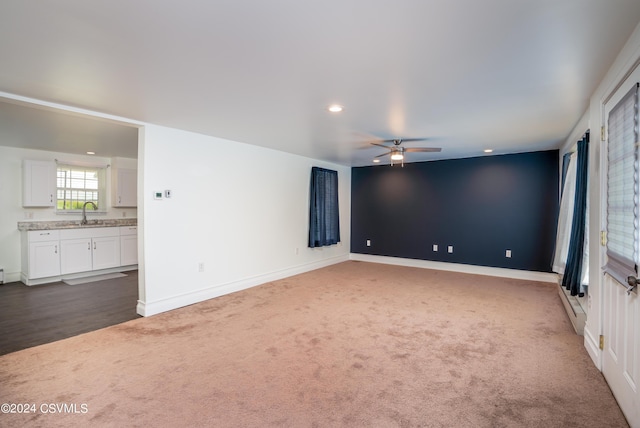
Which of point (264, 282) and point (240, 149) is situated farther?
point (264, 282)

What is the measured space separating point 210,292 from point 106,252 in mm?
2949

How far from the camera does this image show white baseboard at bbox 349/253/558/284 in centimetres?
565

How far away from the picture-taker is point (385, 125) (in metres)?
3.77

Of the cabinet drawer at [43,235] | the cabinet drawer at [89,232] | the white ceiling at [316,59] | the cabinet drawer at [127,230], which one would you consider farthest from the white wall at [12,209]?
the white ceiling at [316,59]

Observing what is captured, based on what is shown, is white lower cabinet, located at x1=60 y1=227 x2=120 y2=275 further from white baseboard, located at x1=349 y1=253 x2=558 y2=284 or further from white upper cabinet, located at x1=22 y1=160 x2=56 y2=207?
white baseboard, located at x1=349 y1=253 x2=558 y2=284

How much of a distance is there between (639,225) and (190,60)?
294cm

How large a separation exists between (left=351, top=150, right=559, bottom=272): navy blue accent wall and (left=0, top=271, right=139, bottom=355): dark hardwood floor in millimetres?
5017

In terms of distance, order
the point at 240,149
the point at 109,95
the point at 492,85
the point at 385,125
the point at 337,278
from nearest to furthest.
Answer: the point at 492,85 < the point at 109,95 < the point at 385,125 < the point at 240,149 < the point at 337,278

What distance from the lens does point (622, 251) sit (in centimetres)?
206

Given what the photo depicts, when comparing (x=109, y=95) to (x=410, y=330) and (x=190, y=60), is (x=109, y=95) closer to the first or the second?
(x=190, y=60)

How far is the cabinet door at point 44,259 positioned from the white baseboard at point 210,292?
2.61m

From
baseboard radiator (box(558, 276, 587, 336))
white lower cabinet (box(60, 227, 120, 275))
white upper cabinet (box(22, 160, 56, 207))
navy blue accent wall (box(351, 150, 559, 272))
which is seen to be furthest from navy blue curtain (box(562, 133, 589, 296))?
white upper cabinet (box(22, 160, 56, 207))

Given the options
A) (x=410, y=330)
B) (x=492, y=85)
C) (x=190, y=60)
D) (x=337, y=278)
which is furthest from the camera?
(x=337, y=278)

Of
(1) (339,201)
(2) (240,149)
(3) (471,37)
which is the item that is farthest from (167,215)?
(1) (339,201)
